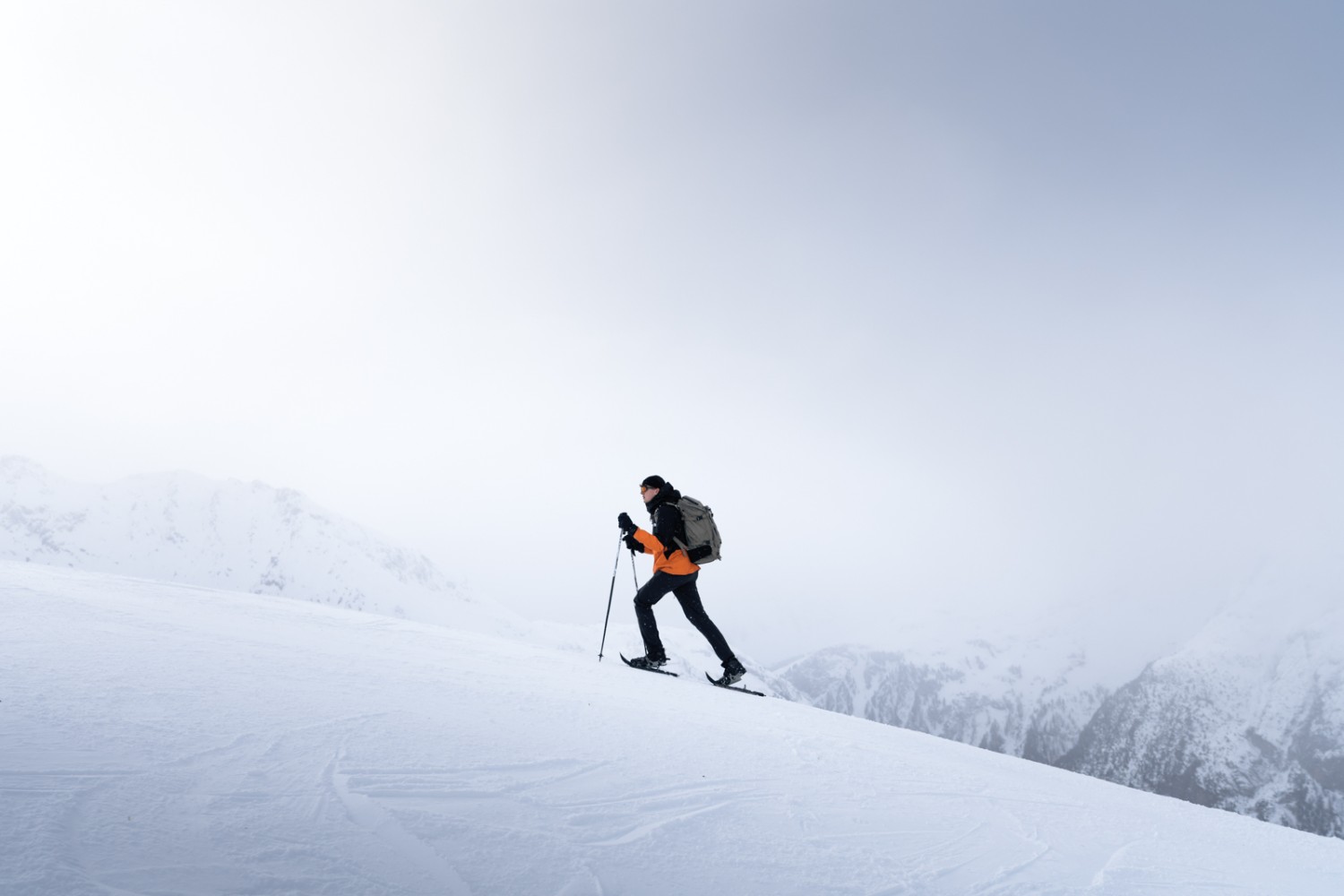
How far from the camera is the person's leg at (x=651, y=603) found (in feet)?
31.7

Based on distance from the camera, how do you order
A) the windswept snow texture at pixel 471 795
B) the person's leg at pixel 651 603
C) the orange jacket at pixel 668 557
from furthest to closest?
1. the person's leg at pixel 651 603
2. the orange jacket at pixel 668 557
3. the windswept snow texture at pixel 471 795

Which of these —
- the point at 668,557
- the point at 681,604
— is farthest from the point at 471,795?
the point at 681,604

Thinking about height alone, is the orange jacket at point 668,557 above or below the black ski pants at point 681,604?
above

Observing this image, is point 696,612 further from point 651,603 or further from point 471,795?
point 471,795

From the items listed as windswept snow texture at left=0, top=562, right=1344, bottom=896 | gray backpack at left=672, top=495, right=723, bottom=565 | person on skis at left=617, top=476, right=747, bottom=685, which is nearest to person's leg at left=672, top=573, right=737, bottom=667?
person on skis at left=617, top=476, right=747, bottom=685

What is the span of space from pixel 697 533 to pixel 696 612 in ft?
3.94

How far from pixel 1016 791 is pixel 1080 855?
1.57 metres

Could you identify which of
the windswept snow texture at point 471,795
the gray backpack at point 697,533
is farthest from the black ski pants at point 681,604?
the windswept snow texture at point 471,795

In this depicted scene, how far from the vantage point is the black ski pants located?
9.65 metres

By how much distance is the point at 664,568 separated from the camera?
9.59m

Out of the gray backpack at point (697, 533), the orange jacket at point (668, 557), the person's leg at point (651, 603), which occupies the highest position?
the gray backpack at point (697, 533)

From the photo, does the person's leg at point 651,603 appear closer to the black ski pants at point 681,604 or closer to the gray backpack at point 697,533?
the black ski pants at point 681,604

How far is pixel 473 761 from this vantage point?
3857 mm

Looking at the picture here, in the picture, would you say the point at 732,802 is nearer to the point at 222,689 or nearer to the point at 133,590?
the point at 222,689
